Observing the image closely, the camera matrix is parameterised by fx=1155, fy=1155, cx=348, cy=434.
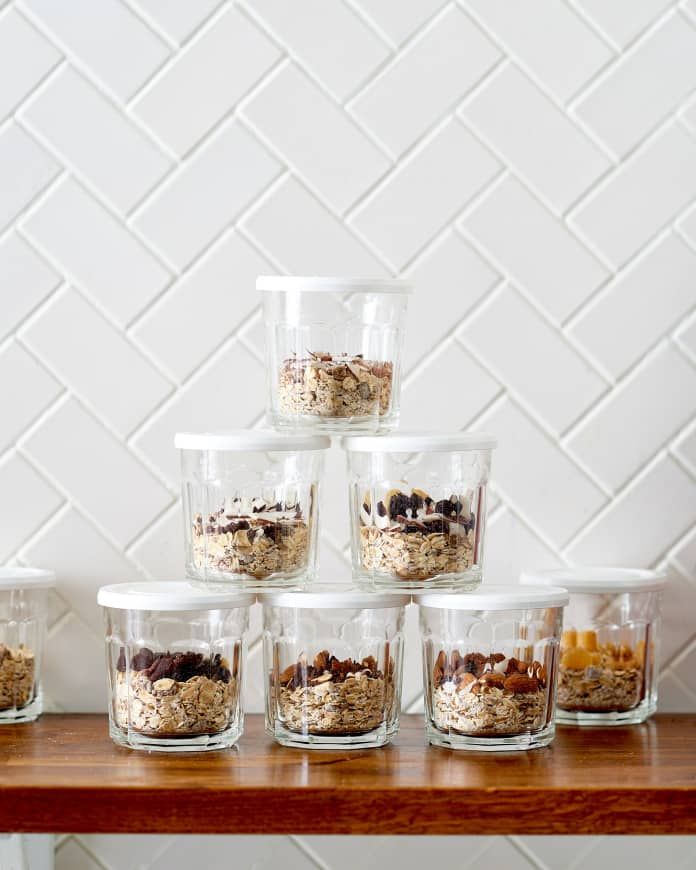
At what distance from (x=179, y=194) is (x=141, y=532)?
45 cm

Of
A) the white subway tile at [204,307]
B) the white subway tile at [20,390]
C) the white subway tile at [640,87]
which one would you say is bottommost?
the white subway tile at [20,390]

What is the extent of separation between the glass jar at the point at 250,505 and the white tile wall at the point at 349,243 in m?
0.23

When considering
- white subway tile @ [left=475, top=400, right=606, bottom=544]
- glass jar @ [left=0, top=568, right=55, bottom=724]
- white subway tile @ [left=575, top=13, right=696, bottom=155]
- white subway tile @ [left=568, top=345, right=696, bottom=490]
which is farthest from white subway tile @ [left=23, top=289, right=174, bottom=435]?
white subway tile @ [left=575, top=13, right=696, bottom=155]

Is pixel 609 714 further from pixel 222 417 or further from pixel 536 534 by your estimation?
pixel 222 417

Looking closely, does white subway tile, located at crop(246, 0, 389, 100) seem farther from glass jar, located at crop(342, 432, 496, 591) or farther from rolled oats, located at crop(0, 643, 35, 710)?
rolled oats, located at crop(0, 643, 35, 710)

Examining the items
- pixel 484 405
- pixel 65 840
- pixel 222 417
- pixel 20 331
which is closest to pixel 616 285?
pixel 484 405

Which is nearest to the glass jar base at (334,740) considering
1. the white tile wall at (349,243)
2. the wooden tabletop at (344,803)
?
the wooden tabletop at (344,803)

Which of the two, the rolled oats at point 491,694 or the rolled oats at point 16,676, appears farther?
the rolled oats at point 16,676

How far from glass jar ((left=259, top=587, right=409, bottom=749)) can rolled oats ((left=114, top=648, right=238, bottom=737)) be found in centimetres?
7

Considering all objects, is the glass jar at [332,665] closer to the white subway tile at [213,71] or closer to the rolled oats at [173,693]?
the rolled oats at [173,693]

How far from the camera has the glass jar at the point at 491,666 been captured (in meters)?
1.25

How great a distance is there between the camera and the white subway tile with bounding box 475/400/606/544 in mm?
1530

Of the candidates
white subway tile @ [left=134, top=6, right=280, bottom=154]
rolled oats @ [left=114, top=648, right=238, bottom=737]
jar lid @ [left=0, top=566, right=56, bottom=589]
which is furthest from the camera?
white subway tile @ [left=134, top=6, right=280, bottom=154]

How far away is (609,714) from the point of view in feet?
4.69
